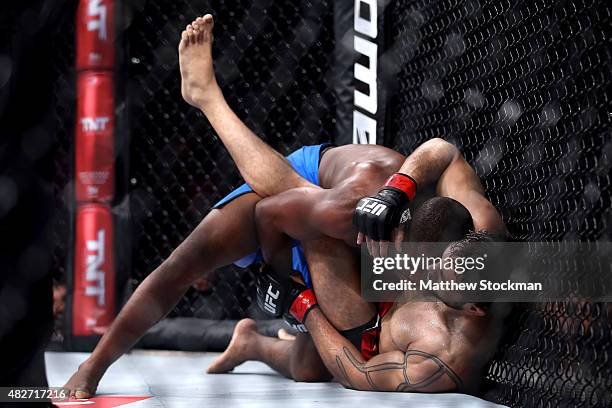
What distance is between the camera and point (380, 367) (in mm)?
1674

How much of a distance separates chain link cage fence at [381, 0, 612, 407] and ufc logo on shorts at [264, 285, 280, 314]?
47cm

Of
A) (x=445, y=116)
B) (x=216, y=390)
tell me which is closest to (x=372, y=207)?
(x=216, y=390)

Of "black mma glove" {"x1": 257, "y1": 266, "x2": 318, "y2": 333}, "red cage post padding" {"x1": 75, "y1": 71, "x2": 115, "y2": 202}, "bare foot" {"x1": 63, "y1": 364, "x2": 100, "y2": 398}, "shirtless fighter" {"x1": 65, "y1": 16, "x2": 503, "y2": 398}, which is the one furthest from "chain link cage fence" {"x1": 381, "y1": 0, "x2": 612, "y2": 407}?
"red cage post padding" {"x1": 75, "y1": 71, "x2": 115, "y2": 202}

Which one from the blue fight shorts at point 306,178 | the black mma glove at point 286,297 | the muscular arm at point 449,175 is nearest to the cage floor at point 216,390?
the black mma glove at point 286,297

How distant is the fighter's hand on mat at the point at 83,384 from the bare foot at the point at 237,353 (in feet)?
1.64

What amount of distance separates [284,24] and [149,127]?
529 millimetres

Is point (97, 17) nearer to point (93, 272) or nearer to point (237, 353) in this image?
point (93, 272)

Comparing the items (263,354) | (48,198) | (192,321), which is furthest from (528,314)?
(192,321)

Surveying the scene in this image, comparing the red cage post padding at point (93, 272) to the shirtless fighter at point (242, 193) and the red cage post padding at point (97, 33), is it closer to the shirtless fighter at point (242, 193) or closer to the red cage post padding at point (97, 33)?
the red cage post padding at point (97, 33)

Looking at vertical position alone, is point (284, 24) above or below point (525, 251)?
above

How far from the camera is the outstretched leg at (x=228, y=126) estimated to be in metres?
1.81

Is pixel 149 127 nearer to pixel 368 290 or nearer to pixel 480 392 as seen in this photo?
pixel 368 290

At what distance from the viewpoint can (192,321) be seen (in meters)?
2.67

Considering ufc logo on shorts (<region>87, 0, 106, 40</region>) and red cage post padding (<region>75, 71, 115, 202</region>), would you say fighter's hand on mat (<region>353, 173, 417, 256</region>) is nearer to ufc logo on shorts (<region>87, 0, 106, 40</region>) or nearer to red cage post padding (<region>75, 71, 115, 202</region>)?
red cage post padding (<region>75, 71, 115, 202</region>)
